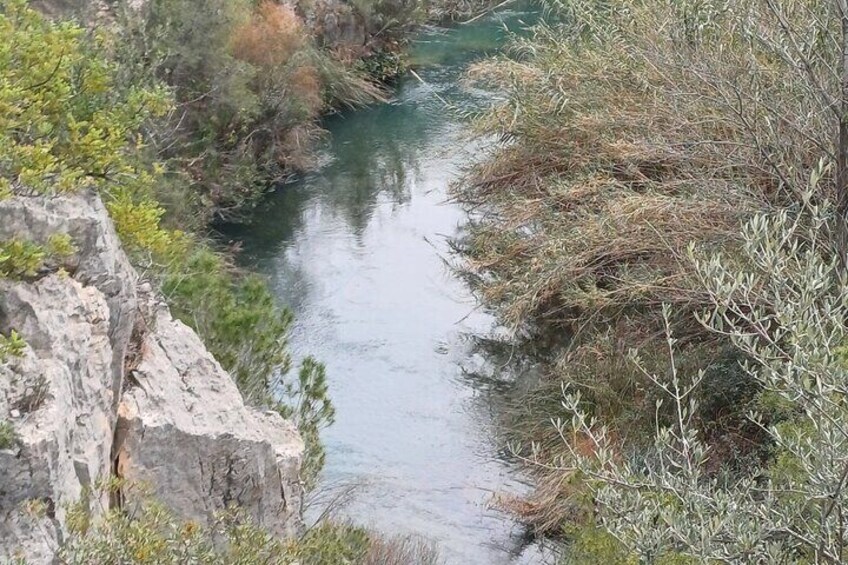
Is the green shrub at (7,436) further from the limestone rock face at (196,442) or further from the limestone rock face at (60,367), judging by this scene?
the limestone rock face at (196,442)

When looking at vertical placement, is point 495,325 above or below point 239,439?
below

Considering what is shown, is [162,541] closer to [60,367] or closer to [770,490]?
[60,367]

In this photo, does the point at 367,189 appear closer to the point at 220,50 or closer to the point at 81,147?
the point at 220,50

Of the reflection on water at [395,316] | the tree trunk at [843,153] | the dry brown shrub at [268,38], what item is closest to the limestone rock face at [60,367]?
the reflection on water at [395,316]

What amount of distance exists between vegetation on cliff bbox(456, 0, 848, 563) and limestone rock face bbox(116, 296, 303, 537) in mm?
1963

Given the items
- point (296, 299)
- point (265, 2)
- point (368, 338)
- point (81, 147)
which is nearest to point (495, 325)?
point (368, 338)

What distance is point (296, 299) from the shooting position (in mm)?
16109

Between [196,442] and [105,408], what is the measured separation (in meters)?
0.68

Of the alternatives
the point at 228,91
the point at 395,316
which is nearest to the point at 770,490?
the point at 395,316

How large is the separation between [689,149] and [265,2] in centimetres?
1328

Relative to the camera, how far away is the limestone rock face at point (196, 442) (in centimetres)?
632

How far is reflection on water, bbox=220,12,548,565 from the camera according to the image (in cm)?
1155

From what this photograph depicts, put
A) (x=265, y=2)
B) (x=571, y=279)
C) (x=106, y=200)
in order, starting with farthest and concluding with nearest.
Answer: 1. (x=265, y=2)
2. (x=571, y=279)
3. (x=106, y=200)


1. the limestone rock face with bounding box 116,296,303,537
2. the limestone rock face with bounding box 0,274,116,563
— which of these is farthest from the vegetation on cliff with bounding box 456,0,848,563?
the limestone rock face with bounding box 0,274,116,563
